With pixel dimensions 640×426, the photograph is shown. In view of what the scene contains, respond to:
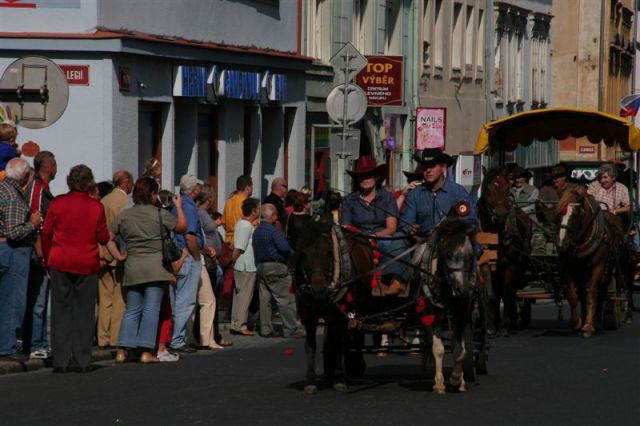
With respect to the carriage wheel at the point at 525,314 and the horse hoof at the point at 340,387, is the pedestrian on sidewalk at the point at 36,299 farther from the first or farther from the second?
the carriage wheel at the point at 525,314

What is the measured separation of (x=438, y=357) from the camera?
48.0 ft

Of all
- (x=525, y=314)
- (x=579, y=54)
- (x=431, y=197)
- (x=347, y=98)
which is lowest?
(x=525, y=314)

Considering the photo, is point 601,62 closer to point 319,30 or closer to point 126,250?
point 319,30

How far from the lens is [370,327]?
1481 centimetres

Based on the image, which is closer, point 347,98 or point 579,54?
point 347,98

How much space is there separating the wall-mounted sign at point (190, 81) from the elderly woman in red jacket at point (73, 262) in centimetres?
1082

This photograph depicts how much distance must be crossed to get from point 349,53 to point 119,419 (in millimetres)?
14672

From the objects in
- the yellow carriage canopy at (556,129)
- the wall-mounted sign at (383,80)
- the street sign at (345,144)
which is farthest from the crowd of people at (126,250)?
the wall-mounted sign at (383,80)

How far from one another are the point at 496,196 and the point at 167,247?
513cm

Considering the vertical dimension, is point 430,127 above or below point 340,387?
above

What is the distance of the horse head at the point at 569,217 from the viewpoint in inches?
858

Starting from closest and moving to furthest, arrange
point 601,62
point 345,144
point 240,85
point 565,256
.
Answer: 1. point 565,256
2. point 345,144
3. point 240,85
4. point 601,62

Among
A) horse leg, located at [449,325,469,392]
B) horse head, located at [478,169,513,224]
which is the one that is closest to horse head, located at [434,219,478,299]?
horse leg, located at [449,325,469,392]

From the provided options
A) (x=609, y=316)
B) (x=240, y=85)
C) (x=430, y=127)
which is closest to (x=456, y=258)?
(x=609, y=316)
